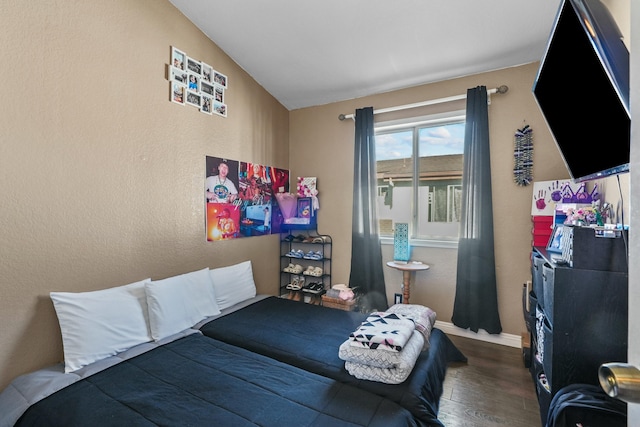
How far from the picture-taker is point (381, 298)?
3291 mm

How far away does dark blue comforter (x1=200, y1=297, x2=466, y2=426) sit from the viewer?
1.50m

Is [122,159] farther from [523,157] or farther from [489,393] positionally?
[523,157]

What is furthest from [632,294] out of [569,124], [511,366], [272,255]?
[272,255]

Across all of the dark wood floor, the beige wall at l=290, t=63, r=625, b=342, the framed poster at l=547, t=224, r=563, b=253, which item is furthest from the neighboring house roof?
the dark wood floor

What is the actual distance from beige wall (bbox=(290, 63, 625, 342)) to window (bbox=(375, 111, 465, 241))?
0.58 feet

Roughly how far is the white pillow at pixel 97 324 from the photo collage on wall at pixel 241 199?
3.30ft

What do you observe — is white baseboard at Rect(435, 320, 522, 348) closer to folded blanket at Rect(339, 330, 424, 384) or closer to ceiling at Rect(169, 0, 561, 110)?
folded blanket at Rect(339, 330, 424, 384)

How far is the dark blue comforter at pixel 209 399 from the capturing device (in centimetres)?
127

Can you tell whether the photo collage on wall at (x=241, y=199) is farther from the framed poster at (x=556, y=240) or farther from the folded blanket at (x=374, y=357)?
the framed poster at (x=556, y=240)

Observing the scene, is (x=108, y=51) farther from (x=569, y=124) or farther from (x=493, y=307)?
(x=493, y=307)

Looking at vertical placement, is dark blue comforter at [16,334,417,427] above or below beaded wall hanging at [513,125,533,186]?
below

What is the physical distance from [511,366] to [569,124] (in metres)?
1.98

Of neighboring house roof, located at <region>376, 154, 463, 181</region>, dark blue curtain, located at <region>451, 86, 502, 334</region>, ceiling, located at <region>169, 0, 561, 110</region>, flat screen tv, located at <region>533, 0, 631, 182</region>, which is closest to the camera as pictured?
flat screen tv, located at <region>533, 0, 631, 182</region>

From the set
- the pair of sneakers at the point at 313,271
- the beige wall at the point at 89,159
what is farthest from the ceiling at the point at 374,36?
the pair of sneakers at the point at 313,271
